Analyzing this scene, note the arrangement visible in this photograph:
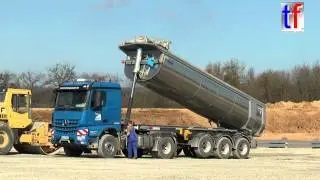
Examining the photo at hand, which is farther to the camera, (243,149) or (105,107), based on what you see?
(243,149)

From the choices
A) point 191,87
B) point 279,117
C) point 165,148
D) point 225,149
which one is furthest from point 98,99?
point 279,117

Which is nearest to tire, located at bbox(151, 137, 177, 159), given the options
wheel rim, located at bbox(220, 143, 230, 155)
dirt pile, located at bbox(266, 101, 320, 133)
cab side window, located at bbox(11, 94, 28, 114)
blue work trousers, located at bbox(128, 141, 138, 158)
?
blue work trousers, located at bbox(128, 141, 138, 158)

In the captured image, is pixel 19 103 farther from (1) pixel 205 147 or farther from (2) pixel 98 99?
(1) pixel 205 147

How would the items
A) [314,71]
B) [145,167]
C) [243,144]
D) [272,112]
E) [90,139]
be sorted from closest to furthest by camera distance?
[145,167] < [90,139] < [243,144] < [272,112] < [314,71]

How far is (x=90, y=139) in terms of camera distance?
24734 millimetres

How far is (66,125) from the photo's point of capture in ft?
82.2

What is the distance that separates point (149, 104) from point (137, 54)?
5217cm

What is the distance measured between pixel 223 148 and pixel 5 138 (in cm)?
920

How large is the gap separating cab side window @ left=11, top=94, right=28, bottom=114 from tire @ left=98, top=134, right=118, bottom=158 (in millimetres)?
4200

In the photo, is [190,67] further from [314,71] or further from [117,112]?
[314,71]

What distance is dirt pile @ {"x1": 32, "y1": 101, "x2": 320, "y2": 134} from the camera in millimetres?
71188

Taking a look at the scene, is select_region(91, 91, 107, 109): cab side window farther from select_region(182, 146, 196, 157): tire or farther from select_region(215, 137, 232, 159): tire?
select_region(215, 137, 232, 159): tire

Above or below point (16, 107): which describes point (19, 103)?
above

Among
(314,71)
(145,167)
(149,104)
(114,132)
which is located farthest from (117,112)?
(314,71)
